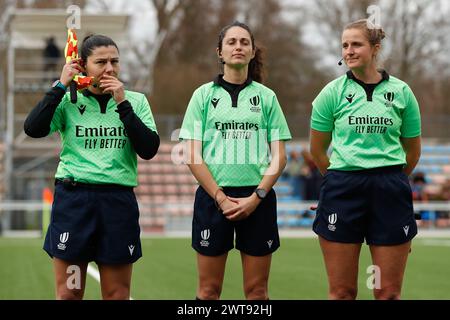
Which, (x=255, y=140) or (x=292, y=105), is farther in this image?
(x=292, y=105)

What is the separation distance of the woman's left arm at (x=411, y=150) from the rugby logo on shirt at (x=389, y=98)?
32 cm

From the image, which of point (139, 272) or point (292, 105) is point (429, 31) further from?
point (139, 272)

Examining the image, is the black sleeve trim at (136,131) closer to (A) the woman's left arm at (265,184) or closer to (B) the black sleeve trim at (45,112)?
(B) the black sleeve trim at (45,112)

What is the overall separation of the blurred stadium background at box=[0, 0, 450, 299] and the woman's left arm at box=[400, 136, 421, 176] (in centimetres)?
152

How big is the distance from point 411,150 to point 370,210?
57 cm

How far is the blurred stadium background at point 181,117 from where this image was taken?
1351 centimetres

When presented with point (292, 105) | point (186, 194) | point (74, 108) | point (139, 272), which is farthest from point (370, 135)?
point (292, 105)

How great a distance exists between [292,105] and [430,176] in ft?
49.9

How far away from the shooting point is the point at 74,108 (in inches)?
252

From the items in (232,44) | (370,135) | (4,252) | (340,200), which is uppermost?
(232,44)

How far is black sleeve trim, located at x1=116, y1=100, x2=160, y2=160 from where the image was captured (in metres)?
6.16

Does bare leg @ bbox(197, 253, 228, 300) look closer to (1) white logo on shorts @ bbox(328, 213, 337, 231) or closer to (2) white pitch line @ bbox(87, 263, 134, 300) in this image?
(1) white logo on shorts @ bbox(328, 213, 337, 231)

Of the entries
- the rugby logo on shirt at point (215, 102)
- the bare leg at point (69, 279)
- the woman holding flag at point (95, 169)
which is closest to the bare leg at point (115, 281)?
the woman holding flag at point (95, 169)

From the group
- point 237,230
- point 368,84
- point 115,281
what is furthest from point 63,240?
point 368,84
